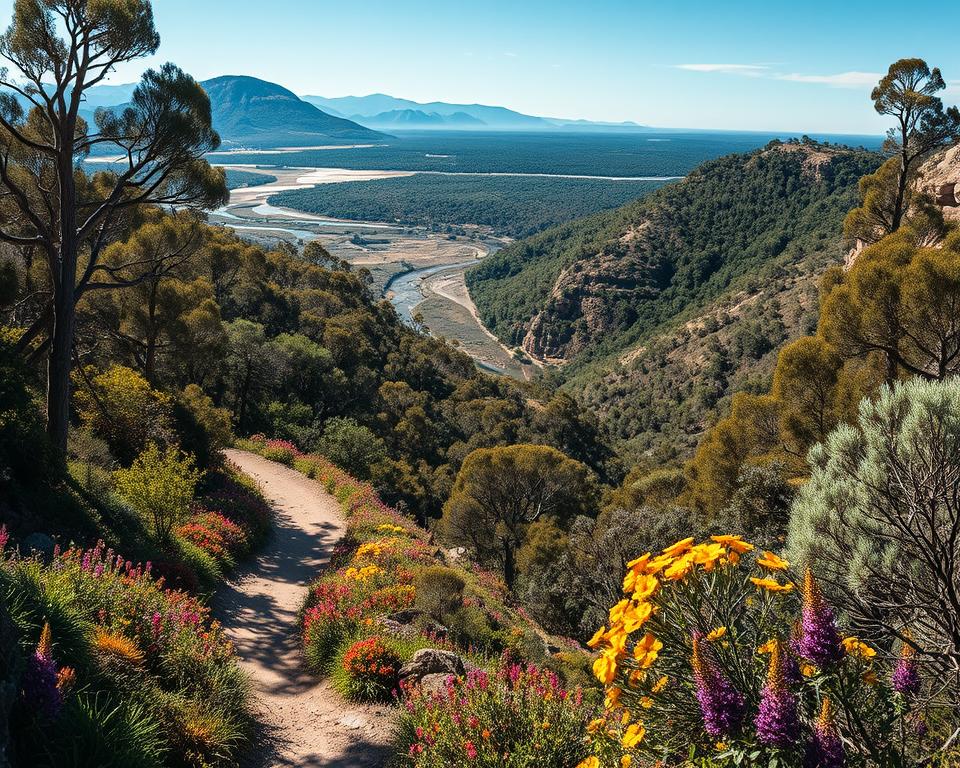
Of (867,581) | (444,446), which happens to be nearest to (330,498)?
(867,581)

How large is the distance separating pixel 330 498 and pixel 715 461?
9.86 m

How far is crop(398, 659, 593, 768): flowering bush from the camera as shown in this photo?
12.0 ft

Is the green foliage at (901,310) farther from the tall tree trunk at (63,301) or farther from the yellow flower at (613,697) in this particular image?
the tall tree trunk at (63,301)

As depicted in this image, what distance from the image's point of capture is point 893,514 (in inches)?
132

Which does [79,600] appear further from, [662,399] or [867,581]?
[662,399]

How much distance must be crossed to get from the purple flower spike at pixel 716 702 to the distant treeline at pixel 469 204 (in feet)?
527

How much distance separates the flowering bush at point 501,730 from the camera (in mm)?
3654

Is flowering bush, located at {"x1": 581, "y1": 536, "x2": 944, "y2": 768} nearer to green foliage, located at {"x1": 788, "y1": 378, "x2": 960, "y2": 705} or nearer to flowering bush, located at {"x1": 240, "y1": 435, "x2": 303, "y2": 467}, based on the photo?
green foliage, located at {"x1": 788, "y1": 378, "x2": 960, "y2": 705}

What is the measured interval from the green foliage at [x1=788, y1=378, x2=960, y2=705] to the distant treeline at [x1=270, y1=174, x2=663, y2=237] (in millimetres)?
158894

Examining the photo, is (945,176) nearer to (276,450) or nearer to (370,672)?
(370,672)

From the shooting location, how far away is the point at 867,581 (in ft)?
10.5

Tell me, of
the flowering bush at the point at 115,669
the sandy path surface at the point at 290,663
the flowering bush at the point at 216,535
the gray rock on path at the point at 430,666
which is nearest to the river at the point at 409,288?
the sandy path surface at the point at 290,663

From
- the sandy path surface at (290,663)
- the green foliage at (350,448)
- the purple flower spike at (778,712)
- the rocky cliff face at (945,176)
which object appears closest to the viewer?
the purple flower spike at (778,712)

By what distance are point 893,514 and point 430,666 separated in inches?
163
